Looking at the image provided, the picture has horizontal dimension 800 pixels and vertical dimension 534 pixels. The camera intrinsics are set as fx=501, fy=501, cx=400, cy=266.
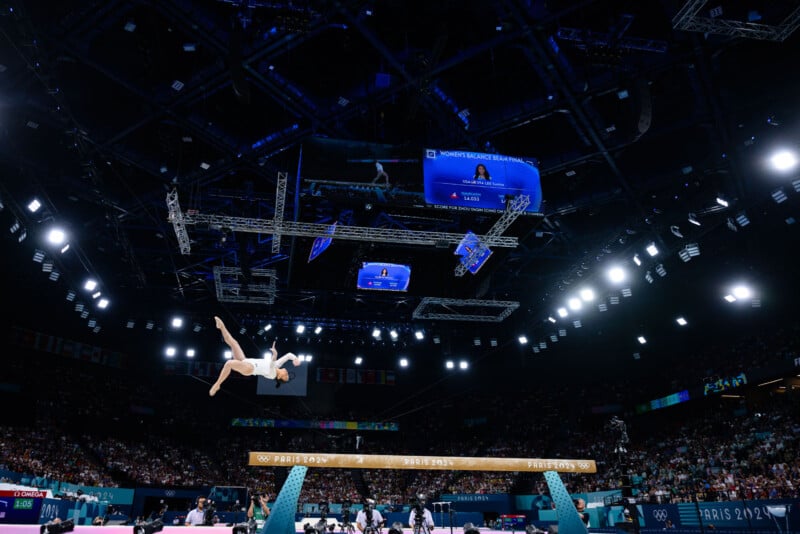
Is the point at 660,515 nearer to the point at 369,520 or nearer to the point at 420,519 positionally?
the point at 420,519

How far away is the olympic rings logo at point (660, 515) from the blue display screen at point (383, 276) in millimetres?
13965

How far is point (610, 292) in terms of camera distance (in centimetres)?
2330

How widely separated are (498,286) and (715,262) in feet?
33.7

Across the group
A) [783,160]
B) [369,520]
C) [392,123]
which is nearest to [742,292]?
[783,160]

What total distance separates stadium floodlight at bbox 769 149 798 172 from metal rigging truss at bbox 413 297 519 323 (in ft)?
35.0

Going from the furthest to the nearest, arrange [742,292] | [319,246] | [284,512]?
[742,292]
[319,246]
[284,512]

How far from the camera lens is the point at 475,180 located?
45.4 ft

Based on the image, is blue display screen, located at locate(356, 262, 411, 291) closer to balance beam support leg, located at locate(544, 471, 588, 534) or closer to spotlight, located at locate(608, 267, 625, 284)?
spotlight, located at locate(608, 267, 625, 284)

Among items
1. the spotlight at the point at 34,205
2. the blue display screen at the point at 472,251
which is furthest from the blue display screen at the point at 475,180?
the spotlight at the point at 34,205

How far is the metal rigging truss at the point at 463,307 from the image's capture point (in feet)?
72.5

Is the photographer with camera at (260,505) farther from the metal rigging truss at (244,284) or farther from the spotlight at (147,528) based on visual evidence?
the metal rigging truss at (244,284)

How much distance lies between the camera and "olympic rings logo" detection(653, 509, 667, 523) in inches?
792

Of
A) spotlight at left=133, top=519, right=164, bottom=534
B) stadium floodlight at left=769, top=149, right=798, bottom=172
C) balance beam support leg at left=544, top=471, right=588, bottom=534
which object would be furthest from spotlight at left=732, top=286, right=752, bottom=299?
spotlight at left=133, top=519, right=164, bottom=534

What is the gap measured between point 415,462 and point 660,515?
13719mm
